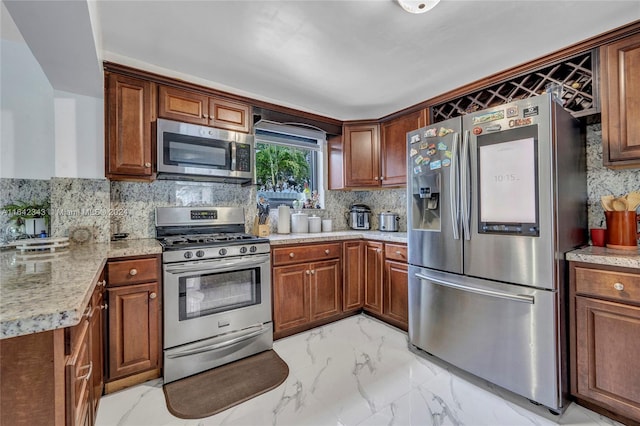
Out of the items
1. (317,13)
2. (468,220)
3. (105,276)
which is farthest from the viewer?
(468,220)

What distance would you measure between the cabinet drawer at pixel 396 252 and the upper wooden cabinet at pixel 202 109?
178cm

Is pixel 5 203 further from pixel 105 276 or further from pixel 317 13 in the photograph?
pixel 317 13

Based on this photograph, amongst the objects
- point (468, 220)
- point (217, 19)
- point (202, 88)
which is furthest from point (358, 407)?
point (202, 88)

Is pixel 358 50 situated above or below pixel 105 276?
above

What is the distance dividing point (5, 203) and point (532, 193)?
11.3 ft

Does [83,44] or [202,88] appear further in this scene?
[202,88]

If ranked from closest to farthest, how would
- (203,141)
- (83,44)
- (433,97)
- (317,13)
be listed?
(83,44)
(317,13)
(203,141)
(433,97)

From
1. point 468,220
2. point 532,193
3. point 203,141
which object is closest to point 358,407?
point 468,220

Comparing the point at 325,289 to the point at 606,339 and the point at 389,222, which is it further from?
the point at 606,339

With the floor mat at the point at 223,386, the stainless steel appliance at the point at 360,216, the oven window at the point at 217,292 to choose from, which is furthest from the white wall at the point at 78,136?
the stainless steel appliance at the point at 360,216

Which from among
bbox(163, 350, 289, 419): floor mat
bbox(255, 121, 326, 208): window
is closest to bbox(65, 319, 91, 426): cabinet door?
bbox(163, 350, 289, 419): floor mat

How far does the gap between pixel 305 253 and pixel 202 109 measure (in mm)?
1576

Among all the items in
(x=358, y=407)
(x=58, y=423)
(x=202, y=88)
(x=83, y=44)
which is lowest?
(x=358, y=407)

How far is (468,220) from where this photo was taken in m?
1.97
